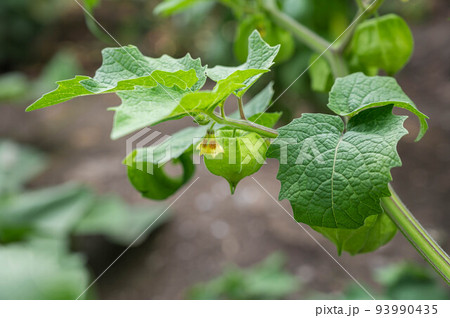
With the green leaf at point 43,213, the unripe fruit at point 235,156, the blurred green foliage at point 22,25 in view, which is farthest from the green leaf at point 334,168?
the blurred green foliage at point 22,25

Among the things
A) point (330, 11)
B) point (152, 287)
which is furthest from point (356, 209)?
point (152, 287)

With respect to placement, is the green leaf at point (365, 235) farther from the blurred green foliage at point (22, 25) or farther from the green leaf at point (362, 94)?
the blurred green foliage at point (22, 25)

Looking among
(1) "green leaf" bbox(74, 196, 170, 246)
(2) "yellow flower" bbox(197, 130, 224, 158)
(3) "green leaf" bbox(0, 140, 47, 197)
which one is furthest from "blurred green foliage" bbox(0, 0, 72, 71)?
(2) "yellow flower" bbox(197, 130, 224, 158)

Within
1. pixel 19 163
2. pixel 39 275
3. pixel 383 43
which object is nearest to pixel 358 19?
pixel 383 43

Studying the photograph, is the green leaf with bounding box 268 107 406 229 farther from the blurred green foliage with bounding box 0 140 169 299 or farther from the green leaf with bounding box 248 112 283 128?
the blurred green foliage with bounding box 0 140 169 299

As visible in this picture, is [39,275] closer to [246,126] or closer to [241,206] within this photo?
[241,206]
